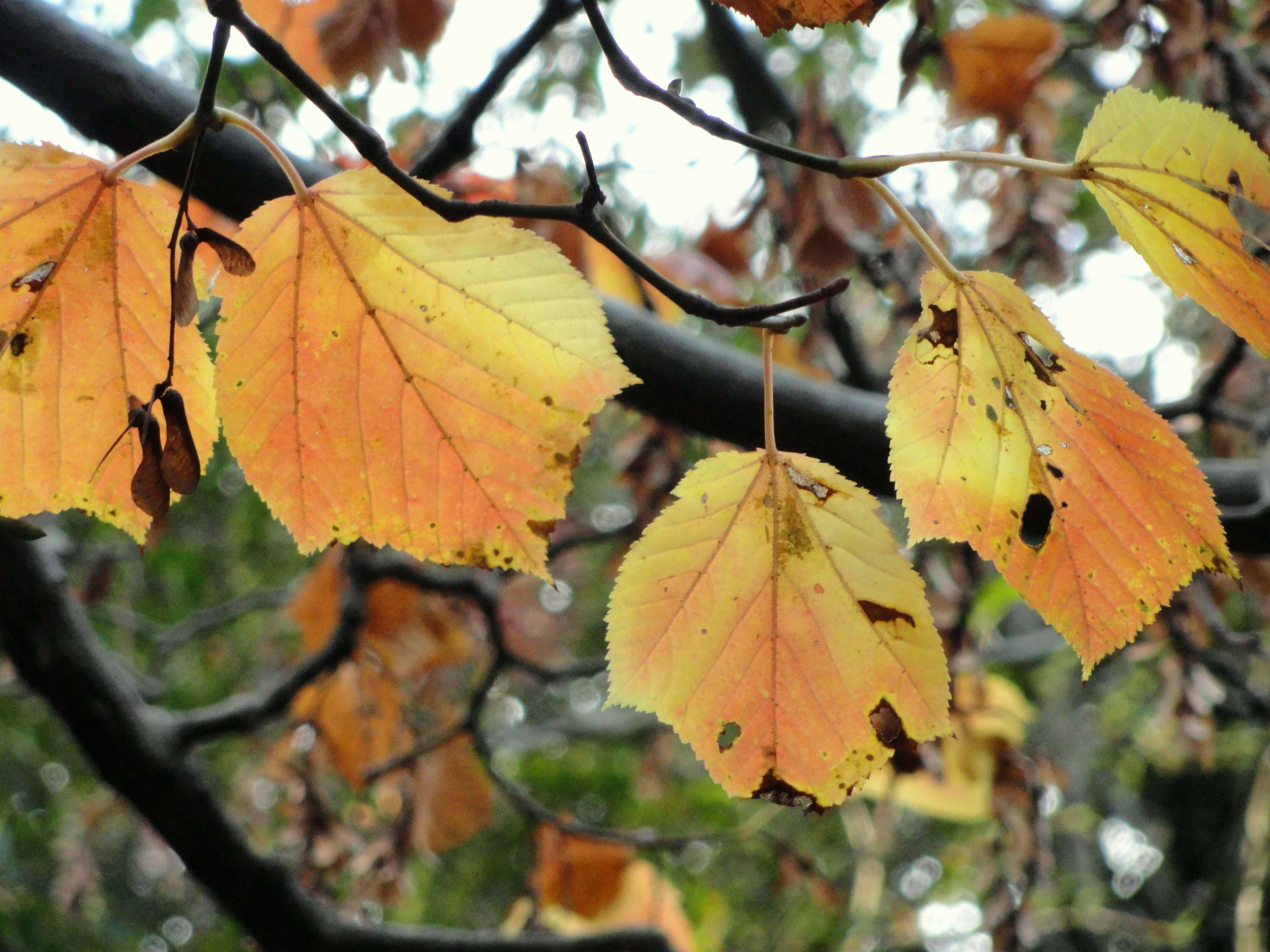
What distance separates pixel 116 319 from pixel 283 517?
0.43 feet

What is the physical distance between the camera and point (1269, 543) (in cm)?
82

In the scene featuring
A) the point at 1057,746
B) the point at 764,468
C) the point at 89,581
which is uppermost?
the point at 89,581

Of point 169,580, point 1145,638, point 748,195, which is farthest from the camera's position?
point 169,580

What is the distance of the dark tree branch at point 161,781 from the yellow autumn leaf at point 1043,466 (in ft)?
3.36

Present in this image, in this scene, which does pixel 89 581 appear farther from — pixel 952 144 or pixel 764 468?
pixel 952 144

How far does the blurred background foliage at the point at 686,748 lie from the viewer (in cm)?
129

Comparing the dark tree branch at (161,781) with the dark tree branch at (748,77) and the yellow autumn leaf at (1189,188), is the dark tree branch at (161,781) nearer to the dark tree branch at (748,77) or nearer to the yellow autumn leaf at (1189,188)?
the yellow autumn leaf at (1189,188)

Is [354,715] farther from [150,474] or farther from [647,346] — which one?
[150,474]

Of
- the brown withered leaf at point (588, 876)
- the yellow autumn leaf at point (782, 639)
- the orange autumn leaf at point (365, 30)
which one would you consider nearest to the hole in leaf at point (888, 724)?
the yellow autumn leaf at point (782, 639)

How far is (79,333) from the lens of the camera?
431 mm

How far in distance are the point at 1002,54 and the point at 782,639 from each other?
3.79 ft

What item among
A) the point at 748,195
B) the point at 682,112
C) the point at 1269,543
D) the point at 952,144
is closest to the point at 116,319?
the point at 682,112

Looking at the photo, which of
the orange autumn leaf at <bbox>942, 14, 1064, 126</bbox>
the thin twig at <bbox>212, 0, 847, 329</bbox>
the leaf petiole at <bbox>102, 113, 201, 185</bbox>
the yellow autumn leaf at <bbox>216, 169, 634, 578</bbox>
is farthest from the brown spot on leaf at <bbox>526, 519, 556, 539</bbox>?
the orange autumn leaf at <bbox>942, 14, 1064, 126</bbox>

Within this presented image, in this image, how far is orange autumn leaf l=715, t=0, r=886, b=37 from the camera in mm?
361
